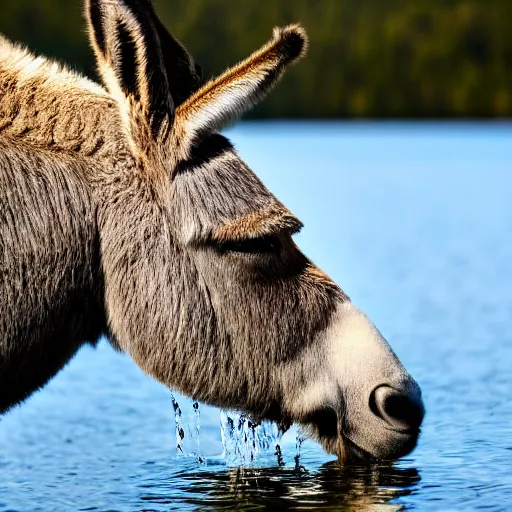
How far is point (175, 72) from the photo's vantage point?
19.4 ft

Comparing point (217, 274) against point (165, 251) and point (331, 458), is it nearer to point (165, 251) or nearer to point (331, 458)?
point (165, 251)

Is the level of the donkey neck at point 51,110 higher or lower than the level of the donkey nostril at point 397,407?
higher

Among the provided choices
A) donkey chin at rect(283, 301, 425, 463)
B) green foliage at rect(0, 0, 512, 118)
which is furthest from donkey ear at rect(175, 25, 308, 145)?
green foliage at rect(0, 0, 512, 118)

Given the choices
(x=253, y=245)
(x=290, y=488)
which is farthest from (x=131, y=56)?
(x=290, y=488)

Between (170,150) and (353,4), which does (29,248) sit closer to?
(170,150)

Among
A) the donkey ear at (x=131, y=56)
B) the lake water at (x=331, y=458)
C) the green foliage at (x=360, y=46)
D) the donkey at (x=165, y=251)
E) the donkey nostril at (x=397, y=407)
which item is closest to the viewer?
the donkey ear at (x=131, y=56)

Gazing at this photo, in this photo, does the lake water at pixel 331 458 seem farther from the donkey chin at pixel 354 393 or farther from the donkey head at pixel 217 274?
the donkey head at pixel 217 274

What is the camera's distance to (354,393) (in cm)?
559

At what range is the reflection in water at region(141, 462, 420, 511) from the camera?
7.22 m

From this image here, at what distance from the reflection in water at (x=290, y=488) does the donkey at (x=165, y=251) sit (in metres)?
1.51

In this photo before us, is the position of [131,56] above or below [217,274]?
above

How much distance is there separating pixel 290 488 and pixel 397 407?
221 cm

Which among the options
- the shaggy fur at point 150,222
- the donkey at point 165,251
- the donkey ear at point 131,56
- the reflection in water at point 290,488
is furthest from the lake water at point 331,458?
the donkey ear at point 131,56

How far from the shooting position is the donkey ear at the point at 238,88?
5.47m
